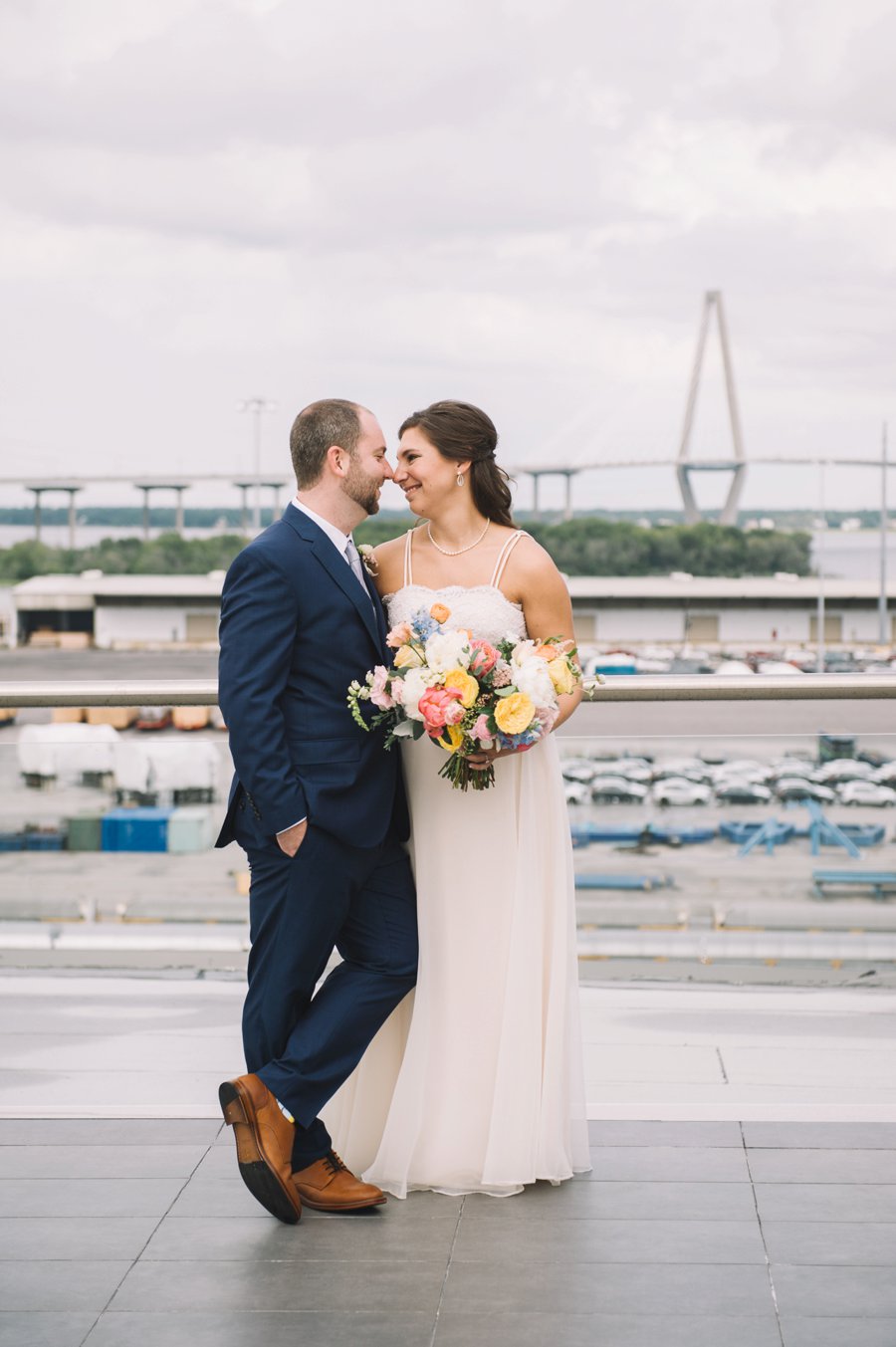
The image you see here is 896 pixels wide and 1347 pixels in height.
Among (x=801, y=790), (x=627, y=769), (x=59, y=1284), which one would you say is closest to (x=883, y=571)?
(x=801, y=790)

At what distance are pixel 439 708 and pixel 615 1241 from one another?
36.4 inches

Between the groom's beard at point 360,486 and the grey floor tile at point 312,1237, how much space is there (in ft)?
4.00

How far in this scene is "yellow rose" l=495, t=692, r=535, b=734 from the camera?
101 inches

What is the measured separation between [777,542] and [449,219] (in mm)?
41333

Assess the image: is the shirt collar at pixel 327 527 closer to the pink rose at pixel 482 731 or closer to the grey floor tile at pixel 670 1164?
the pink rose at pixel 482 731

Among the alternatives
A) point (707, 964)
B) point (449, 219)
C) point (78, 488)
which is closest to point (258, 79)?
point (449, 219)

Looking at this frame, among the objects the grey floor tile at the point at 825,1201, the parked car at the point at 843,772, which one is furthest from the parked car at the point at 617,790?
the grey floor tile at the point at 825,1201

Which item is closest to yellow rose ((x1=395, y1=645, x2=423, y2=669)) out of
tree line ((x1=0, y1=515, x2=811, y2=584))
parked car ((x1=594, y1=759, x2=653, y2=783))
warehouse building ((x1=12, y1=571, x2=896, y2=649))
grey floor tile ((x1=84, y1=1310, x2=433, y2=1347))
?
grey floor tile ((x1=84, y1=1310, x2=433, y2=1347))

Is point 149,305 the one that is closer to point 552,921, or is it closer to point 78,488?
point 78,488

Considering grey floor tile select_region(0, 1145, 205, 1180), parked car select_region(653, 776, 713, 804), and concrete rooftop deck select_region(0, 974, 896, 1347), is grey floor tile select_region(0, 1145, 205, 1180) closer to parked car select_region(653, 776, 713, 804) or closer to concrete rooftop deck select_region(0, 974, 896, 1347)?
concrete rooftop deck select_region(0, 974, 896, 1347)

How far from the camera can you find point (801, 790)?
17.1 ft

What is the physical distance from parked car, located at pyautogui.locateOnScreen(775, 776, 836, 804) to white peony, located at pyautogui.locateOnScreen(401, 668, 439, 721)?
8.65 ft

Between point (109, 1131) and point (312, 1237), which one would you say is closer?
point (312, 1237)

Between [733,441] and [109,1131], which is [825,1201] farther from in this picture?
[733,441]
